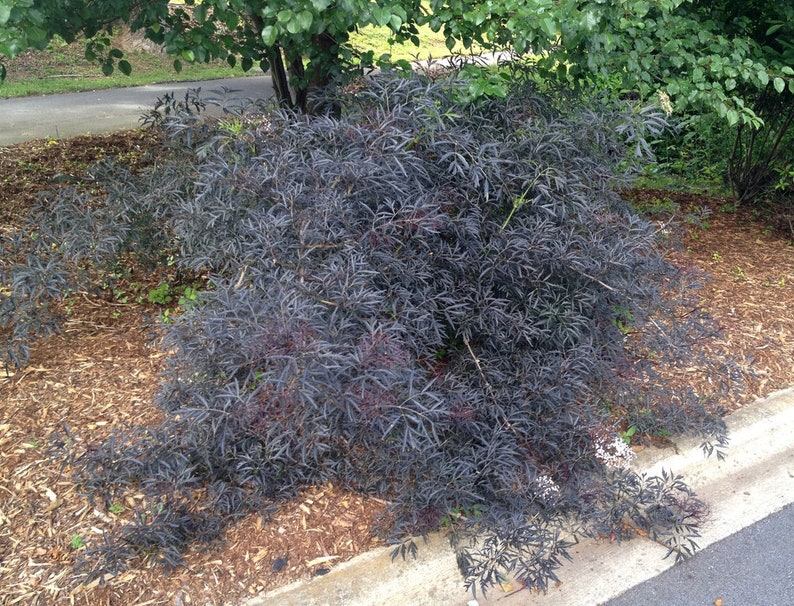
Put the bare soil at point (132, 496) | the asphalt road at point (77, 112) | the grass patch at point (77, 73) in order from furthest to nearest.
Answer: the grass patch at point (77, 73) < the asphalt road at point (77, 112) < the bare soil at point (132, 496)

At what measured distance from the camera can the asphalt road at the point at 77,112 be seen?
8430mm

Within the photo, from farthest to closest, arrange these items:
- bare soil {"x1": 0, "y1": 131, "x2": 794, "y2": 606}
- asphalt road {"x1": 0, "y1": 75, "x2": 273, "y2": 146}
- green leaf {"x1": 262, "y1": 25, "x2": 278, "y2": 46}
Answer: asphalt road {"x1": 0, "y1": 75, "x2": 273, "y2": 146}, green leaf {"x1": 262, "y1": 25, "x2": 278, "y2": 46}, bare soil {"x1": 0, "y1": 131, "x2": 794, "y2": 606}

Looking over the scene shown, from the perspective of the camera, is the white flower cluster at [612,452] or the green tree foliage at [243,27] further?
the white flower cluster at [612,452]

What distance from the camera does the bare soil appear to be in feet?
8.65

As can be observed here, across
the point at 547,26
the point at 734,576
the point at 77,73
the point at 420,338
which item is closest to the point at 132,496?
the point at 420,338

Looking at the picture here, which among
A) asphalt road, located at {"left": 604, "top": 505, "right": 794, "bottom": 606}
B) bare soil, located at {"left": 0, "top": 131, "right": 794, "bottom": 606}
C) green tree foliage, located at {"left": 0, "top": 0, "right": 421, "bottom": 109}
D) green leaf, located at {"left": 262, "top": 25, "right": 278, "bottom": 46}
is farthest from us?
green leaf, located at {"left": 262, "top": 25, "right": 278, "bottom": 46}

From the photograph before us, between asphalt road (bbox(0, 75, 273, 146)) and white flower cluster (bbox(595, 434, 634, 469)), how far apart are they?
547 cm

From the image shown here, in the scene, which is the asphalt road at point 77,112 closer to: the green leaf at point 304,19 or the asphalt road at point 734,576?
the green leaf at point 304,19

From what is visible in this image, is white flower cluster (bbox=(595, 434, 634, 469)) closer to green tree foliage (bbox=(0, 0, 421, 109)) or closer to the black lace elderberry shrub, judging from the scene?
the black lace elderberry shrub

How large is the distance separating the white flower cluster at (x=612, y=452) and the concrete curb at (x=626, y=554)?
0.17 m

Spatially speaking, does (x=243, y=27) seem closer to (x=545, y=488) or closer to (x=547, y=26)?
(x=547, y=26)

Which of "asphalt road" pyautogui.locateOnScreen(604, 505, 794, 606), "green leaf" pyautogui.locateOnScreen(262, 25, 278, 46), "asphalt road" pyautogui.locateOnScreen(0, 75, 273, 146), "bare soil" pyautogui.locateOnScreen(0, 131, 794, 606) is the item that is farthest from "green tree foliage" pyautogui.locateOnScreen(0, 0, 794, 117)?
"asphalt road" pyautogui.locateOnScreen(0, 75, 273, 146)

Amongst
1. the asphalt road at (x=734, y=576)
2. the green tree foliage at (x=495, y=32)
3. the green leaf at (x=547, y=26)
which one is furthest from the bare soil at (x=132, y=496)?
the green leaf at (x=547, y=26)

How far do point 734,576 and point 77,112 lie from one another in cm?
984
